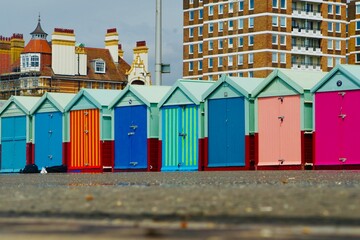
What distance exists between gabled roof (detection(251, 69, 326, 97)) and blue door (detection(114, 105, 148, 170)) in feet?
19.7

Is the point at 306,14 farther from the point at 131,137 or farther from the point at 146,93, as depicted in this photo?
the point at 131,137

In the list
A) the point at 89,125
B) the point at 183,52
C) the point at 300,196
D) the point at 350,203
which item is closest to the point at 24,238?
the point at 350,203

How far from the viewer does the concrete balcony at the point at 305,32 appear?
11512cm

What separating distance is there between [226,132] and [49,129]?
1099 cm

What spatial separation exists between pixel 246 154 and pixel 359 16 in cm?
9087

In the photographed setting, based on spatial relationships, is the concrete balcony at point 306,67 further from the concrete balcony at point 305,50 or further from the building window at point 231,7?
the building window at point 231,7

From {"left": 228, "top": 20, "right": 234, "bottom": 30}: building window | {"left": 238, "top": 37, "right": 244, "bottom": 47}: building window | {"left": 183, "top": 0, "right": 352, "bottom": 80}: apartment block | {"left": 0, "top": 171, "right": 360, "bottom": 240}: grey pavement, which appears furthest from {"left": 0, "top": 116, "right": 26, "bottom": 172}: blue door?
{"left": 228, "top": 20, "right": 234, "bottom": 30}: building window

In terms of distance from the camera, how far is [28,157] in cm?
4559

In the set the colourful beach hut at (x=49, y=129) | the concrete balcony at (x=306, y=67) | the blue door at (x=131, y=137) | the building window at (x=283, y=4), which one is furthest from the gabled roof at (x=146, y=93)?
the concrete balcony at (x=306, y=67)

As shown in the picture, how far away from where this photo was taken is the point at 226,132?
121 feet

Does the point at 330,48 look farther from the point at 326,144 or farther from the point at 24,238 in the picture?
the point at 24,238

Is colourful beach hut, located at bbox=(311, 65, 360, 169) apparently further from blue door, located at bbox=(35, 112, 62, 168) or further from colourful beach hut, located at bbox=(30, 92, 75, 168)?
blue door, located at bbox=(35, 112, 62, 168)

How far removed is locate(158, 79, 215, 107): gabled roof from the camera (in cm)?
3816

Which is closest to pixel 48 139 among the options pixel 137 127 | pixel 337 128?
pixel 137 127
